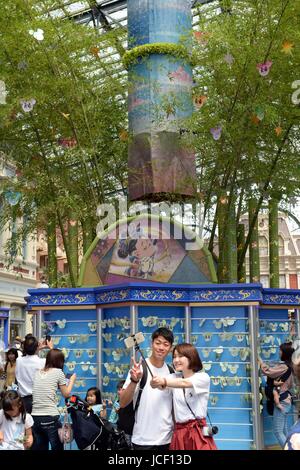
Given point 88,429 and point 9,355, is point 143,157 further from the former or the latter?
point 88,429

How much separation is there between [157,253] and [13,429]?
3908mm

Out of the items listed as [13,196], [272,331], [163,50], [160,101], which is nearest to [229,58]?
[160,101]

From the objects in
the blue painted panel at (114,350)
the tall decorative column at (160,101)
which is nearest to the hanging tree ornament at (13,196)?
the tall decorative column at (160,101)

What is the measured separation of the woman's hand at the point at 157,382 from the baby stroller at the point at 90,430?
1266 mm

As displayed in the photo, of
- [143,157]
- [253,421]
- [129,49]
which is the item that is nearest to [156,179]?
[143,157]

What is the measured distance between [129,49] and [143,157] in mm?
1679

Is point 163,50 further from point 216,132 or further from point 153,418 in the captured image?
point 153,418

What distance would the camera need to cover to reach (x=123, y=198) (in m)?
10.6

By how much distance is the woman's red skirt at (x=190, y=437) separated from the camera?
3.00 meters

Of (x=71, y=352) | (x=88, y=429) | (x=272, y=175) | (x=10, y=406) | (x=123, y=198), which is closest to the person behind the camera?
(x=10, y=406)

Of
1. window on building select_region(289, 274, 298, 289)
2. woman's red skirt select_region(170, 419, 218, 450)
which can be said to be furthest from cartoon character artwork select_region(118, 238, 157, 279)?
window on building select_region(289, 274, 298, 289)

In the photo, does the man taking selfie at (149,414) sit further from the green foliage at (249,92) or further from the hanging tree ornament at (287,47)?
the hanging tree ornament at (287,47)

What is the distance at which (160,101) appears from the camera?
345 inches

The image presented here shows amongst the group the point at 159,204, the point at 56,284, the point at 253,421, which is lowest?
the point at 253,421
